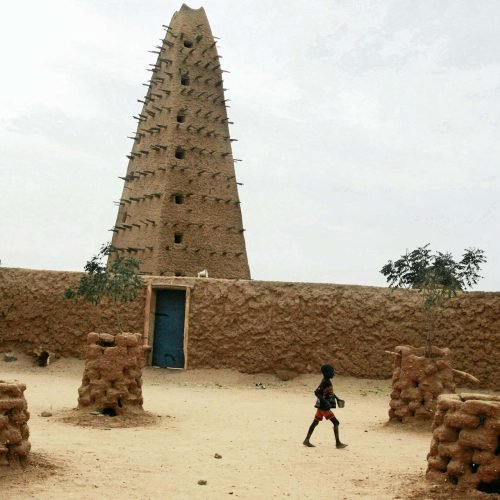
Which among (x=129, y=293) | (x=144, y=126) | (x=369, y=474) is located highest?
(x=144, y=126)

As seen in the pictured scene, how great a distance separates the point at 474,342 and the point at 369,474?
8719mm

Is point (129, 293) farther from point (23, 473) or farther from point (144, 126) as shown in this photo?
point (144, 126)

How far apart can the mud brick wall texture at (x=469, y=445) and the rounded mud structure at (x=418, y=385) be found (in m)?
3.99

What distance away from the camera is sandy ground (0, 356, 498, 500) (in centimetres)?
617

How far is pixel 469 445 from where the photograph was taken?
6043 millimetres

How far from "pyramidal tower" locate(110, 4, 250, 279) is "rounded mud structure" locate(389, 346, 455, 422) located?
12807 mm

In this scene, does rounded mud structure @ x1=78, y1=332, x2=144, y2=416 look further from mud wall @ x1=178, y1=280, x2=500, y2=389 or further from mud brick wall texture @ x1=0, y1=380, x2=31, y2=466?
mud wall @ x1=178, y1=280, x2=500, y2=389

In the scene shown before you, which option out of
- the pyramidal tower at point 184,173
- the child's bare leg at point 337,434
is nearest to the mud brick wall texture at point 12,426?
the child's bare leg at point 337,434

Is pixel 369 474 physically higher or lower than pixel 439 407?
lower

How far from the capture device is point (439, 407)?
21.9 feet

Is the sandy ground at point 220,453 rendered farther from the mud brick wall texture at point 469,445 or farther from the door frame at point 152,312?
the door frame at point 152,312

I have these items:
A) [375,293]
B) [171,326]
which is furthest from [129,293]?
[375,293]

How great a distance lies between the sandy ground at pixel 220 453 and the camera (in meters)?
6.17

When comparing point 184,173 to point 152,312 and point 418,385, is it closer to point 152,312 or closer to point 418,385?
point 152,312
